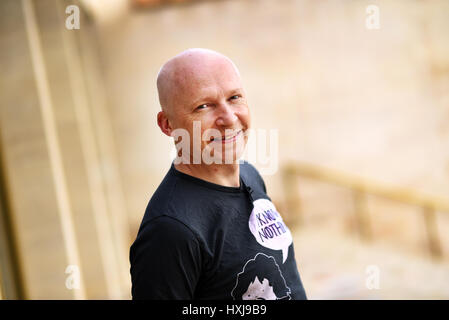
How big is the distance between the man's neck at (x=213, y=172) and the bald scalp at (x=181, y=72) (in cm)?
19

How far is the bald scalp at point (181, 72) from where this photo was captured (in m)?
1.42

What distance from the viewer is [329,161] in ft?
28.4

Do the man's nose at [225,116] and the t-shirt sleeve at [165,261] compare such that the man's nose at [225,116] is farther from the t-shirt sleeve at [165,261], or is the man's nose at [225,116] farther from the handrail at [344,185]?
the handrail at [344,185]

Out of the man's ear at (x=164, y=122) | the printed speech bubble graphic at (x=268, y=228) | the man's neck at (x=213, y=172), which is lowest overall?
the printed speech bubble graphic at (x=268, y=228)

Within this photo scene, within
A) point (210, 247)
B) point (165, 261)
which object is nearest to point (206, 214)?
point (210, 247)

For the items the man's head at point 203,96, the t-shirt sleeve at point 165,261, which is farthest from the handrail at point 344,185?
the t-shirt sleeve at point 165,261

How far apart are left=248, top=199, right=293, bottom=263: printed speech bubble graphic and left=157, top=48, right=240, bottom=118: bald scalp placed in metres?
0.44

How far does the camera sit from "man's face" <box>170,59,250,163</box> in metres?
1.42

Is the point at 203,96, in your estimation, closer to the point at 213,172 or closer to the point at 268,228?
the point at 213,172

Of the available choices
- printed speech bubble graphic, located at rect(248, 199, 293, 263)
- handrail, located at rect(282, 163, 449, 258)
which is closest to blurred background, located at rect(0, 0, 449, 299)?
handrail, located at rect(282, 163, 449, 258)

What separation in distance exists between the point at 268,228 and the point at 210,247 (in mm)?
280

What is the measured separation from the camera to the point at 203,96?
1.41 meters

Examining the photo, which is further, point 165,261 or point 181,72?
point 181,72
